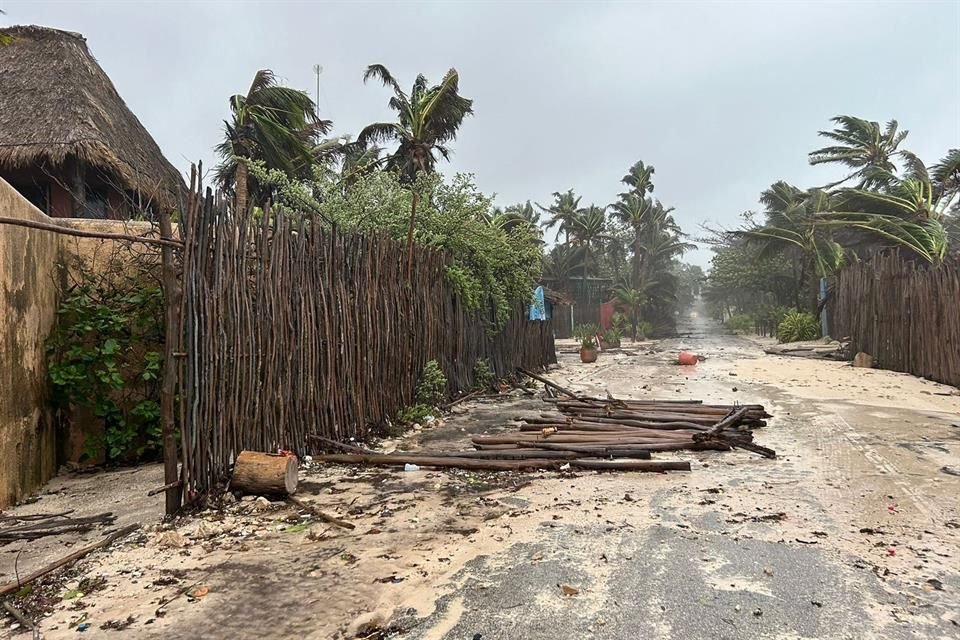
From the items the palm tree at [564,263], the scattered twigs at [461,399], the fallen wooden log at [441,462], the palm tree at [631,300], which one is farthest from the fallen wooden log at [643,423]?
the palm tree at [564,263]

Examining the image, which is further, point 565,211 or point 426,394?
point 565,211

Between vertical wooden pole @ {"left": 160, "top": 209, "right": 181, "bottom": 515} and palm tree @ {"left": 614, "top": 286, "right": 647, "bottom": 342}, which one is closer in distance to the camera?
vertical wooden pole @ {"left": 160, "top": 209, "right": 181, "bottom": 515}

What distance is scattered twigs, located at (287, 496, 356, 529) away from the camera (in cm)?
343

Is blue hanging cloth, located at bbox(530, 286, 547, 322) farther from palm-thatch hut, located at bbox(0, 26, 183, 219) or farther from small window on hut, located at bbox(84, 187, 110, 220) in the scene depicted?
small window on hut, located at bbox(84, 187, 110, 220)

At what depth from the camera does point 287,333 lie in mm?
4590

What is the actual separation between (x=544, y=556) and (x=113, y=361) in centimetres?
378

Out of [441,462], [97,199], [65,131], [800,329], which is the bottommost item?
[441,462]

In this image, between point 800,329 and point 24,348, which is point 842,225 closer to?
point 800,329

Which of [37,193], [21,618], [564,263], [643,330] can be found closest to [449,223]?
[21,618]

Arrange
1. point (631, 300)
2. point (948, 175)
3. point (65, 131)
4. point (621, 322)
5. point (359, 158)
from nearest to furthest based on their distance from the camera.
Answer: point (65, 131) → point (948, 175) → point (359, 158) → point (631, 300) → point (621, 322)

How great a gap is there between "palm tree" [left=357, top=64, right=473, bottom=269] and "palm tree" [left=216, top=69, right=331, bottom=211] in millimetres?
2773

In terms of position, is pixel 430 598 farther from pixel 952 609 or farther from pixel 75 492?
pixel 75 492

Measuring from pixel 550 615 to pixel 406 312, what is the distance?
15.3 feet

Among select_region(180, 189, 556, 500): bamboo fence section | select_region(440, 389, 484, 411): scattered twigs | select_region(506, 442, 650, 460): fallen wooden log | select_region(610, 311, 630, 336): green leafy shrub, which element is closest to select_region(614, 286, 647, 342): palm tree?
select_region(610, 311, 630, 336): green leafy shrub
